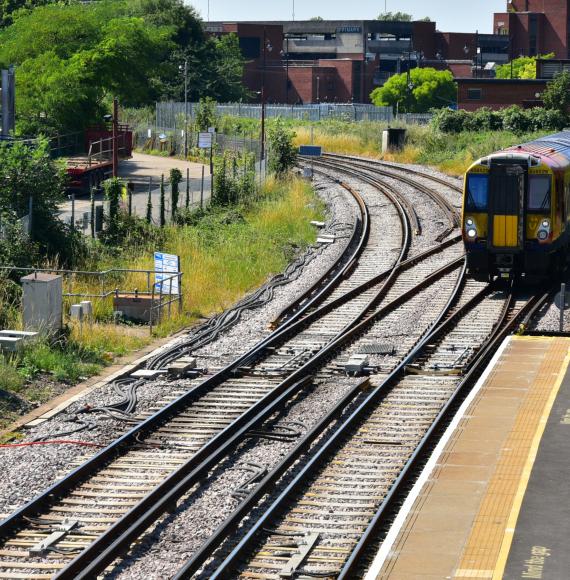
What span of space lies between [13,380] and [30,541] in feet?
20.5

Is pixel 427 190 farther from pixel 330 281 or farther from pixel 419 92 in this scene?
pixel 419 92

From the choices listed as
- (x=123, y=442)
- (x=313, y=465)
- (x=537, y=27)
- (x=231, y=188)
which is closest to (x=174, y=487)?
(x=313, y=465)

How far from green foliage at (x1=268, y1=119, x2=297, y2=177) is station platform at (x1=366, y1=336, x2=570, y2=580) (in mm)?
31518

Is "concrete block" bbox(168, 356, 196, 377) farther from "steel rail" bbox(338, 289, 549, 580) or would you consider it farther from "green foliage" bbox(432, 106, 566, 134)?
"green foliage" bbox(432, 106, 566, 134)

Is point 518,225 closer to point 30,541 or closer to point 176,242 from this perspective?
point 176,242

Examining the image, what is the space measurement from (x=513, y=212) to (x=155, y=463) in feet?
41.2

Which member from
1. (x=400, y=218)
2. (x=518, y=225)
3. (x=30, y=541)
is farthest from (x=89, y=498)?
(x=400, y=218)

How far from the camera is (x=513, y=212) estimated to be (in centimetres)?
2475

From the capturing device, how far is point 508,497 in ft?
39.5

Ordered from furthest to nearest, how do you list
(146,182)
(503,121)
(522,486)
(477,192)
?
(503,121)
(146,182)
(477,192)
(522,486)

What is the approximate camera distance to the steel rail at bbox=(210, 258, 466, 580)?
1116 centimetres

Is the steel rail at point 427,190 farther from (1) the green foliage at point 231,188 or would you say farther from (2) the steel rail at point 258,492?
(2) the steel rail at point 258,492

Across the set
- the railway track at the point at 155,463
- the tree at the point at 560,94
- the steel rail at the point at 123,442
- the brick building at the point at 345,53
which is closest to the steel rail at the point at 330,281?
the railway track at the point at 155,463

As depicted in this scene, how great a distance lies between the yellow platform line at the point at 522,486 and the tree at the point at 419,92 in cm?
9776
